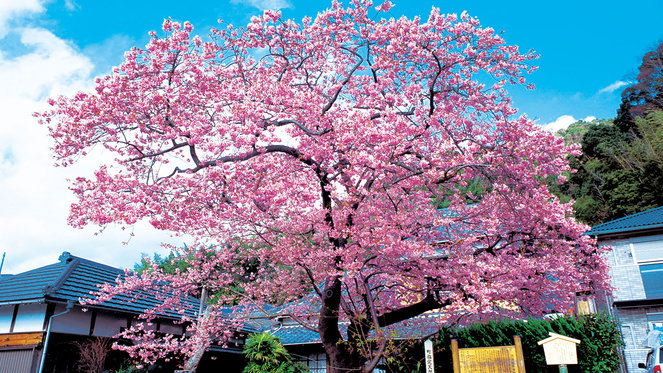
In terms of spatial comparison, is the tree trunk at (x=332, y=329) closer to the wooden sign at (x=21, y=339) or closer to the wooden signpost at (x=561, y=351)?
the wooden signpost at (x=561, y=351)

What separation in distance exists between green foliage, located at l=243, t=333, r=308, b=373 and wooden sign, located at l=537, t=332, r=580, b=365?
7804 millimetres

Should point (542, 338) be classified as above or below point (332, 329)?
below

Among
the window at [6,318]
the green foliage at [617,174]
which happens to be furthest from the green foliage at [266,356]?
the green foliage at [617,174]

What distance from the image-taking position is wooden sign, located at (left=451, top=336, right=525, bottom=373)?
21.8 feet

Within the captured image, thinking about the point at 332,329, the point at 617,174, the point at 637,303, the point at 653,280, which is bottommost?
the point at 332,329

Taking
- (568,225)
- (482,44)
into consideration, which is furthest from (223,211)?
(568,225)

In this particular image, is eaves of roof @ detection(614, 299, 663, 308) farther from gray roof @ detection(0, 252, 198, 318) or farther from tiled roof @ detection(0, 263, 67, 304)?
tiled roof @ detection(0, 263, 67, 304)

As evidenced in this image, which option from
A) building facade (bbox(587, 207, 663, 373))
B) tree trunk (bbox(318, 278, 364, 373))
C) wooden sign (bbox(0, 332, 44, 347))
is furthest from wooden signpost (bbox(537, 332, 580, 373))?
wooden sign (bbox(0, 332, 44, 347))

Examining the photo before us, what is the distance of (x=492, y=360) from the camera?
22.2 feet

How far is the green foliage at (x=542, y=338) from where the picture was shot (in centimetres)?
793

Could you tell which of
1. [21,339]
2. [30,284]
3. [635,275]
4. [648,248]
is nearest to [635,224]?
[648,248]

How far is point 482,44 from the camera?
26.2 feet

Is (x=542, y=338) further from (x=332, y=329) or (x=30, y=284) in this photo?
(x=30, y=284)

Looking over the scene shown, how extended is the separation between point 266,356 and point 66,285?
19.0 ft
